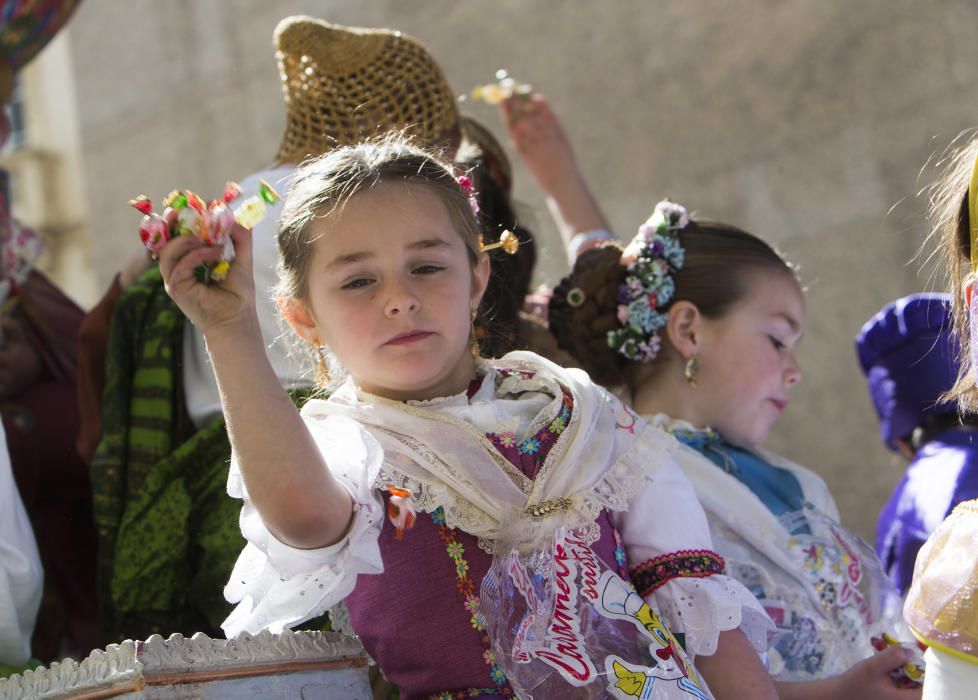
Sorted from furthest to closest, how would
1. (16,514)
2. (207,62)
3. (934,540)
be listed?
(207,62)
(16,514)
(934,540)

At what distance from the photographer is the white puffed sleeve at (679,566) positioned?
1945 mm

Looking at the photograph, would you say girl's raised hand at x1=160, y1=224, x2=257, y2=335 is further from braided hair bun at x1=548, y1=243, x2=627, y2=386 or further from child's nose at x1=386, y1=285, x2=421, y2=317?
braided hair bun at x1=548, y1=243, x2=627, y2=386

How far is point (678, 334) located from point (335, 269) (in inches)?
40.0

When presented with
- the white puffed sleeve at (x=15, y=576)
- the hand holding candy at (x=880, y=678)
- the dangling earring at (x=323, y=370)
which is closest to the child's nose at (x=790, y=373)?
the hand holding candy at (x=880, y=678)

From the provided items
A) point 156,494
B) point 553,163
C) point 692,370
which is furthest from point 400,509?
point 553,163

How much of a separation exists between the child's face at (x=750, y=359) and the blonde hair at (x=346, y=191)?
76cm

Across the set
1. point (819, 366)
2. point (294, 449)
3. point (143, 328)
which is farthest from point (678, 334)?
point (819, 366)

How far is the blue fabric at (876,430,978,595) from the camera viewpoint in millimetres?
2824

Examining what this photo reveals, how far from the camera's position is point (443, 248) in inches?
76.8

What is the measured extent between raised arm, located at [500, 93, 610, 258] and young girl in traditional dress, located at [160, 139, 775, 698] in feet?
4.79

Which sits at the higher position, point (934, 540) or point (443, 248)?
point (443, 248)

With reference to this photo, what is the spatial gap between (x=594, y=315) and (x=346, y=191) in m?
1.01

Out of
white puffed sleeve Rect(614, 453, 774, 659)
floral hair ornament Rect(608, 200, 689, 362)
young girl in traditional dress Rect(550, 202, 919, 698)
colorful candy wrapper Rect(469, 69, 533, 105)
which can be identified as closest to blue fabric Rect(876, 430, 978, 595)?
young girl in traditional dress Rect(550, 202, 919, 698)

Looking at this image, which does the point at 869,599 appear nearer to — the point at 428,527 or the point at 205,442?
the point at 428,527
